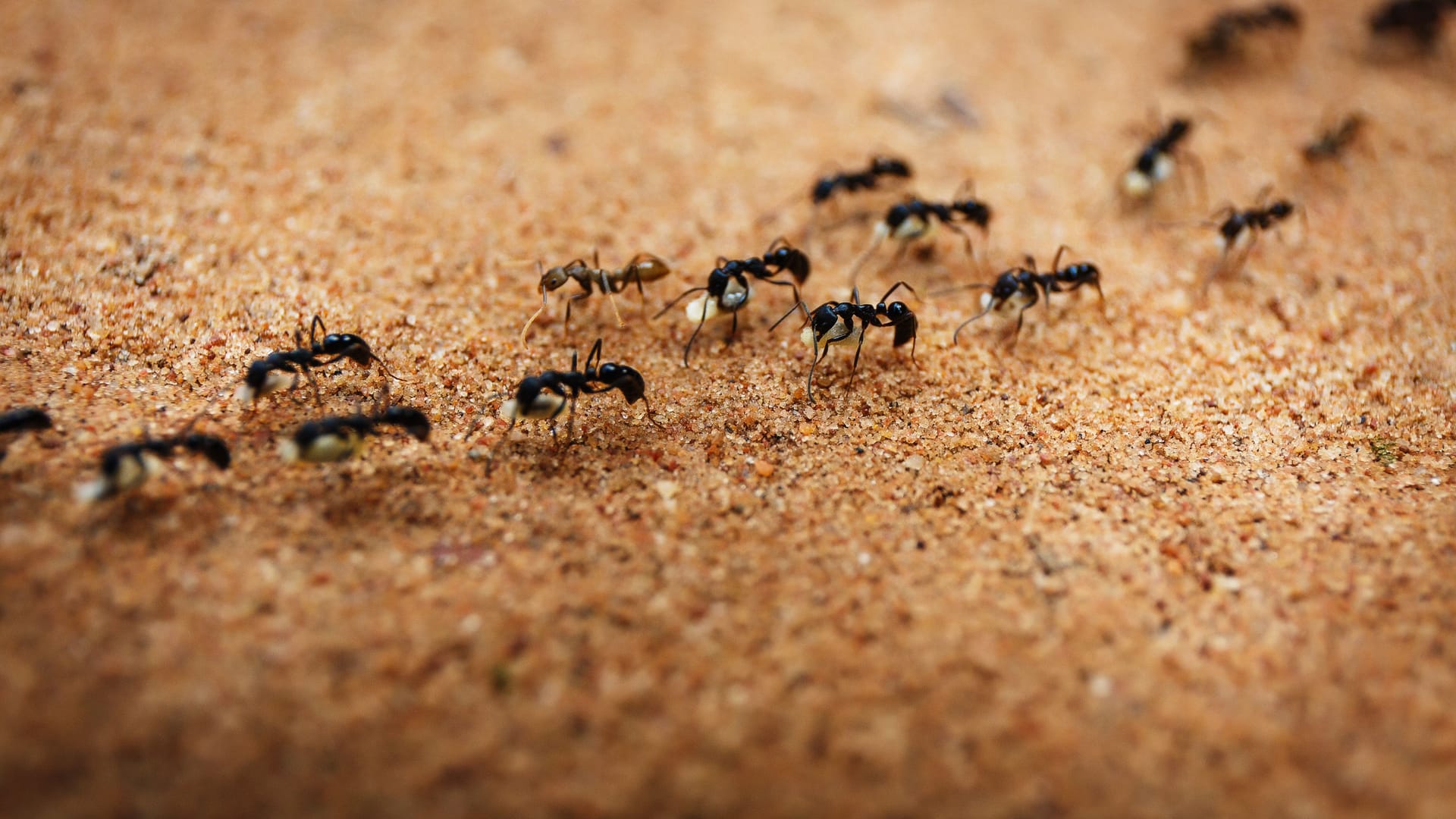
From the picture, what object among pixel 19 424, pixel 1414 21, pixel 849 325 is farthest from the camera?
pixel 1414 21

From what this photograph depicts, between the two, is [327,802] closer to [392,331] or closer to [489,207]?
[392,331]

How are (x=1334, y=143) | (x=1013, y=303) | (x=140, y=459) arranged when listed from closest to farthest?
(x=140, y=459) < (x=1013, y=303) < (x=1334, y=143)

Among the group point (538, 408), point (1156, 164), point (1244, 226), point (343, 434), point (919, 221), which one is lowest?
point (343, 434)

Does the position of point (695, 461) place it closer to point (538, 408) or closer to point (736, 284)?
point (538, 408)

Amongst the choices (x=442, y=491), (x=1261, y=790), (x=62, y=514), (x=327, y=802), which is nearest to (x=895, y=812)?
(x=1261, y=790)

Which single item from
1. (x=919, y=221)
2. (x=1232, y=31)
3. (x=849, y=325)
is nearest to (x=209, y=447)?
(x=849, y=325)

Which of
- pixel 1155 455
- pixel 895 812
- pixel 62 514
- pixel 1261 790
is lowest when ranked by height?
pixel 895 812

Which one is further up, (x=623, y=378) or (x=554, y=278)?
(x=554, y=278)
